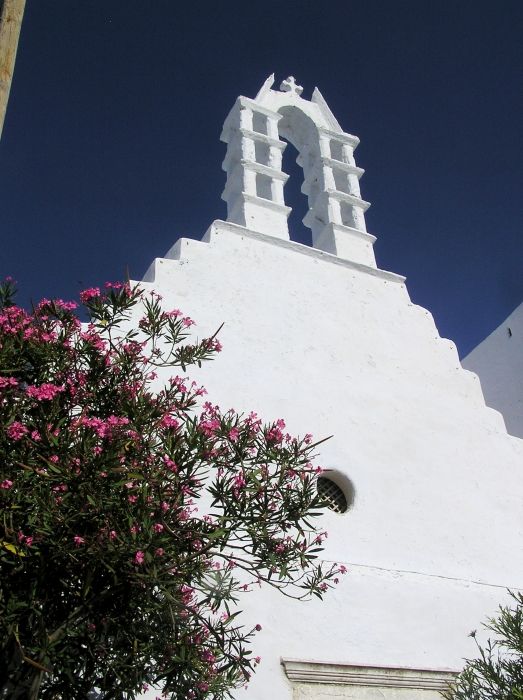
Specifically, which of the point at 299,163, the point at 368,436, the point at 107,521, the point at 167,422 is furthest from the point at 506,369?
the point at 107,521

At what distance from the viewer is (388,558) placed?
25.4 feet

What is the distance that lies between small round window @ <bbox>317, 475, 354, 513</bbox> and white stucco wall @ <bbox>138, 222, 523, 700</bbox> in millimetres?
144

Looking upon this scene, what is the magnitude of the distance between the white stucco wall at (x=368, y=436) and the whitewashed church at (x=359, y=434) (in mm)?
16

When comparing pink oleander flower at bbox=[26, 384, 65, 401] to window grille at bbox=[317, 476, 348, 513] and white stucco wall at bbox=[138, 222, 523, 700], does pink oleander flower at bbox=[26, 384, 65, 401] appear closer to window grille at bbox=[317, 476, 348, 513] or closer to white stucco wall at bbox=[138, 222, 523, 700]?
white stucco wall at bbox=[138, 222, 523, 700]

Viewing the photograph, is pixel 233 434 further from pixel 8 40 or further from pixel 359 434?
pixel 359 434

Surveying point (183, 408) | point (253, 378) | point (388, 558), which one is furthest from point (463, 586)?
point (183, 408)

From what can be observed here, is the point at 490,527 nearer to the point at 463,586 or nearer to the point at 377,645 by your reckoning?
the point at 463,586

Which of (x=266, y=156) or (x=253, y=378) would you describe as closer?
(x=253, y=378)

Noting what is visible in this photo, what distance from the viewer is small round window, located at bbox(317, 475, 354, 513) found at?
812 cm

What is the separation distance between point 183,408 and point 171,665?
168cm

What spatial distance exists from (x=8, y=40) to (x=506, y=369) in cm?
1074

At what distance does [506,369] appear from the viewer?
43.0 feet

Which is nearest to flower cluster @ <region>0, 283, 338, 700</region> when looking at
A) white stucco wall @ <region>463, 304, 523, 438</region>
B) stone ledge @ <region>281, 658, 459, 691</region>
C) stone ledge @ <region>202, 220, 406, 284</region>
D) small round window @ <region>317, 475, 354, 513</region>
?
stone ledge @ <region>281, 658, 459, 691</region>

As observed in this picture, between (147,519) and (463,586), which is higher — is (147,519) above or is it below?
below
